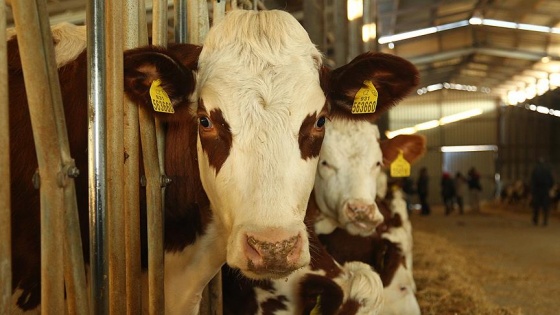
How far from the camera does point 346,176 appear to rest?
17.2 feet

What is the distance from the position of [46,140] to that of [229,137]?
2.59 ft

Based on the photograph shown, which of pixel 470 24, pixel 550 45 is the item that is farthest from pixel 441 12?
pixel 550 45

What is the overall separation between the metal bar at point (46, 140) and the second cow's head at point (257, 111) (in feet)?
2.04

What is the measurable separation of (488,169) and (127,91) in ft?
105

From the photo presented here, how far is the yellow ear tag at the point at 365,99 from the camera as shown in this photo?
10.2 ft

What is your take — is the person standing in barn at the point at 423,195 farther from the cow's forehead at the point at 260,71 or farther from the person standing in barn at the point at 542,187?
the cow's forehead at the point at 260,71

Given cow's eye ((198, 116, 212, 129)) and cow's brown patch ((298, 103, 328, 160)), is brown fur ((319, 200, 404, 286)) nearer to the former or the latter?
cow's brown patch ((298, 103, 328, 160))

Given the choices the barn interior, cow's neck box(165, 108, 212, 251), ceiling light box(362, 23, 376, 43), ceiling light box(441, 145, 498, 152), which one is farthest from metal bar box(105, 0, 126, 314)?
ceiling light box(441, 145, 498, 152)

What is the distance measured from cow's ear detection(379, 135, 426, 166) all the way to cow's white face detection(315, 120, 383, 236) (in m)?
0.90

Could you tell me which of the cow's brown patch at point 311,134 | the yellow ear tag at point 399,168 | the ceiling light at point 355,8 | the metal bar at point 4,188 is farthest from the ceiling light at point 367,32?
the metal bar at point 4,188

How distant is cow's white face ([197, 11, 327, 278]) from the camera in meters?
2.25

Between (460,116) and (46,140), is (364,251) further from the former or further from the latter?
(460,116)

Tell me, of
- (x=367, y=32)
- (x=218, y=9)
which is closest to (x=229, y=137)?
(x=218, y=9)

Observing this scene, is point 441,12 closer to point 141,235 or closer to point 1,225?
point 141,235
